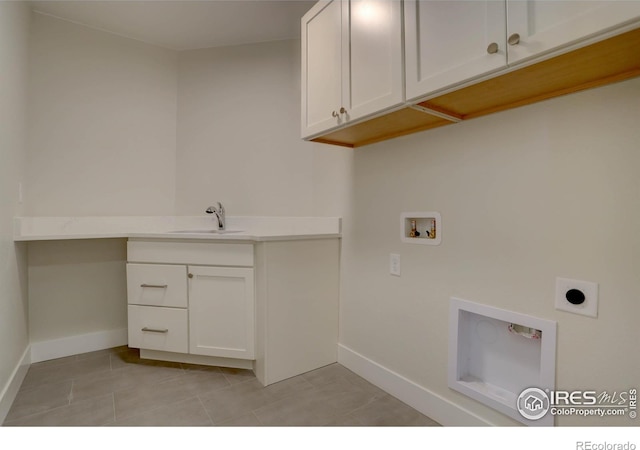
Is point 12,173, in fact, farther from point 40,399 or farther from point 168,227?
point 40,399

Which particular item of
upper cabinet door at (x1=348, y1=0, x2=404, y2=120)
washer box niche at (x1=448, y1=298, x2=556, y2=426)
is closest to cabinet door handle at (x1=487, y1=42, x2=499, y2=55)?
upper cabinet door at (x1=348, y1=0, x2=404, y2=120)

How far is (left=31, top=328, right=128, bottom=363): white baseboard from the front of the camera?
87.2 inches

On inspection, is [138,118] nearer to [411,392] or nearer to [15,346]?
[15,346]

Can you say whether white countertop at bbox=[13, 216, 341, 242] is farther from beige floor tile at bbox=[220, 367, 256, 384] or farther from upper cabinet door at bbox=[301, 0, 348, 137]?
beige floor tile at bbox=[220, 367, 256, 384]

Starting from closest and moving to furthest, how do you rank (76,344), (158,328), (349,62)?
(349,62) < (158,328) < (76,344)

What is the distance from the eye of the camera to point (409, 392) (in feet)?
5.44

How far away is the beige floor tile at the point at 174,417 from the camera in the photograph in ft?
4.95

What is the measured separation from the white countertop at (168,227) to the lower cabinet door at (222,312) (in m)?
0.23

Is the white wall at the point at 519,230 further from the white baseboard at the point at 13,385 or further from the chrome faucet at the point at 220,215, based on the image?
the white baseboard at the point at 13,385

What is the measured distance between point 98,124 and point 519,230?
284 cm

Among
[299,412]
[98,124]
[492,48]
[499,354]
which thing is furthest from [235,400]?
[98,124]

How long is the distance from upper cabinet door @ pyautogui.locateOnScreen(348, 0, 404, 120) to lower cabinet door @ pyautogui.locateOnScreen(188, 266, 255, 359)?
1.15m

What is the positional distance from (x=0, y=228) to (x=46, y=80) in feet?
4.18

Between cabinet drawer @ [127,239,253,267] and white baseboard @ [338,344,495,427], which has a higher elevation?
cabinet drawer @ [127,239,253,267]
